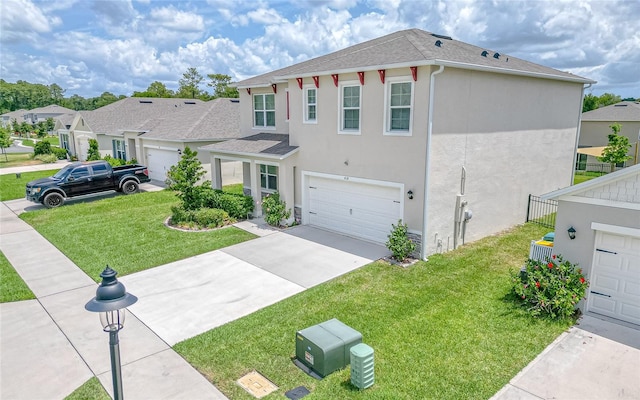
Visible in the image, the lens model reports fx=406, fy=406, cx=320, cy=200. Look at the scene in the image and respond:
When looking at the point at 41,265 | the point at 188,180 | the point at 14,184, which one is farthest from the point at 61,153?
the point at 41,265

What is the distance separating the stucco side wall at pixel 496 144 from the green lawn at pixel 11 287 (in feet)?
35.2

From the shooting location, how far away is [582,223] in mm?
8469

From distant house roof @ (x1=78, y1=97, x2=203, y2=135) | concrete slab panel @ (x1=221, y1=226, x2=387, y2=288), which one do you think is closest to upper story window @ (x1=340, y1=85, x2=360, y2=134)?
concrete slab panel @ (x1=221, y1=226, x2=387, y2=288)

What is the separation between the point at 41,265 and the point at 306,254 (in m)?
7.89

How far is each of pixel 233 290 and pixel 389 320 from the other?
4002mm

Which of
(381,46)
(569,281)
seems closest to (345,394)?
(569,281)

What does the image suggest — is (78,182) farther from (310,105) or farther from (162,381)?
(162,381)

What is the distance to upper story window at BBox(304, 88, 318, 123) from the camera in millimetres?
14762

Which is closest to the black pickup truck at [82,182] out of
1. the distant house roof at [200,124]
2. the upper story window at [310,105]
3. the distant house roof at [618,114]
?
the distant house roof at [200,124]

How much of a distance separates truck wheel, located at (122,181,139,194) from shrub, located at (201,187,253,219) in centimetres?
706

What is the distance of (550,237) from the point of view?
34.8 feet

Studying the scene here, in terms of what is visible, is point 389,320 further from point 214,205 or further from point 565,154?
point 565,154

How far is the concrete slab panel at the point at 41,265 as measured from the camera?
1066cm

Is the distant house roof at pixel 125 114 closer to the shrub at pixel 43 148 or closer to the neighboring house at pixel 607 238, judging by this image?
the shrub at pixel 43 148
